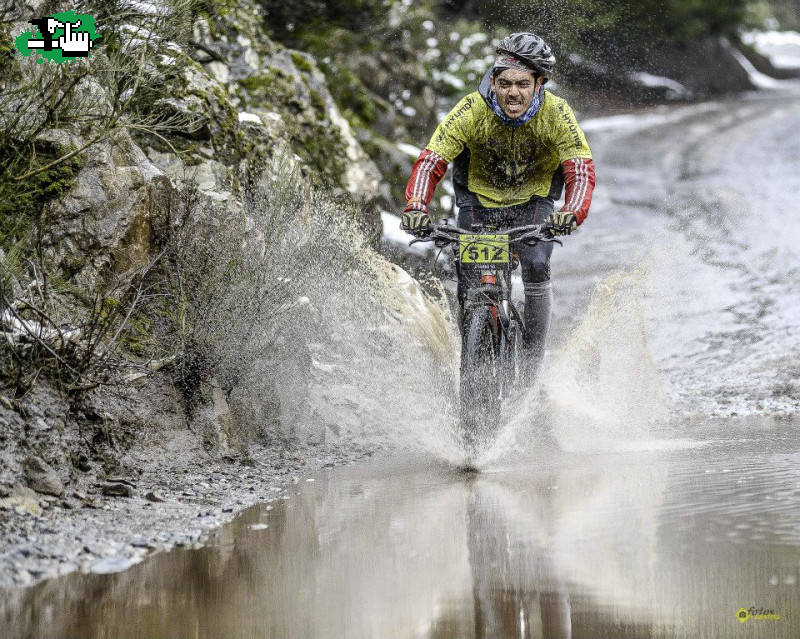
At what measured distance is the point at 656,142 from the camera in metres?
26.0

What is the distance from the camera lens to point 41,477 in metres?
5.57

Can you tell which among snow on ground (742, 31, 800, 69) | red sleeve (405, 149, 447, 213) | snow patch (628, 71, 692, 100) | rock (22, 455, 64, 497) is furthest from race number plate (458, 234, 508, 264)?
snow on ground (742, 31, 800, 69)

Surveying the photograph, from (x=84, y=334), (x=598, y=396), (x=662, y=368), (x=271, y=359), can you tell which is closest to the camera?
(x=84, y=334)

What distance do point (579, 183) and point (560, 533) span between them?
2.81m

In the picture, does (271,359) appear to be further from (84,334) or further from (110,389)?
(84,334)

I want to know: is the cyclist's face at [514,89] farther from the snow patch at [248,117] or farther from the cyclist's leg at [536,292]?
the snow patch at [248,117]

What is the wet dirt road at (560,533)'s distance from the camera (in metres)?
3.83

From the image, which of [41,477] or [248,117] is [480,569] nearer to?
[41,477]

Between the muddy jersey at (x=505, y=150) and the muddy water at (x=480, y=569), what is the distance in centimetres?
204

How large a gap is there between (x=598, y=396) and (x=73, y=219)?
12.3 feet

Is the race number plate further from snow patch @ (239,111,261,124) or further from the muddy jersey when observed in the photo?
snow patch @ (239,111,261,124)

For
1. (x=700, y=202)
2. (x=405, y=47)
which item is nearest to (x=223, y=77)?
(x=405, y=47)

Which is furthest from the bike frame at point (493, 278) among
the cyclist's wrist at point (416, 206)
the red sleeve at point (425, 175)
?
the red sleeve at point (425, 175)

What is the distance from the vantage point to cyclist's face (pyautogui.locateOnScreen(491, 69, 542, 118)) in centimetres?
691
